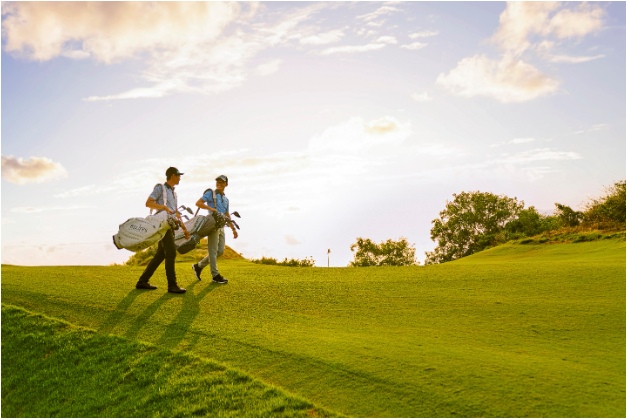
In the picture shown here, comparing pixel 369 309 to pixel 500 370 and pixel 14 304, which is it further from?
pixel 14 304

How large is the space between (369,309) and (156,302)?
4870 mm

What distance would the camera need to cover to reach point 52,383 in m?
7.72

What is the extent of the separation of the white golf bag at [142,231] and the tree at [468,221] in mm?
39763

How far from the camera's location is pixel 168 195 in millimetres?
10523

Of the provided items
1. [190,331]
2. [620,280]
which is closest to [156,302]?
[190,331]

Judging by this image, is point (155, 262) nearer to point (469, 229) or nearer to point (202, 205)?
point (202, 205)

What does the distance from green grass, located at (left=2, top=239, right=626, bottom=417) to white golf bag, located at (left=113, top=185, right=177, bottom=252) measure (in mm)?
1471

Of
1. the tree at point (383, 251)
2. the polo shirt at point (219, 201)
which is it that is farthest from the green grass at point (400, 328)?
the tree at point (383, 251)

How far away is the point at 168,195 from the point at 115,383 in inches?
180

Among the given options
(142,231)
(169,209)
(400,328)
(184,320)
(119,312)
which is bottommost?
(400,328)

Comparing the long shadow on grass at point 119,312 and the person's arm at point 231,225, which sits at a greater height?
the person's arm at point 231,225

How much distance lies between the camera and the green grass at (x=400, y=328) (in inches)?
220

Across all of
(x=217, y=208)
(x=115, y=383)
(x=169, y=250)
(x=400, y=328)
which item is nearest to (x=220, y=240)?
(x=217, y=208)

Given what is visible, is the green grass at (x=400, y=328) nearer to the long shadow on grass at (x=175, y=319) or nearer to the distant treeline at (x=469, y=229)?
the long shadow on grass at (x=175, y=319)
